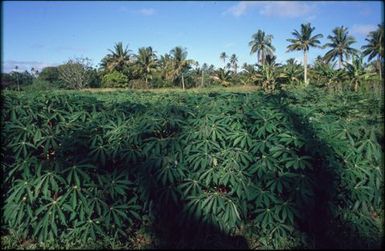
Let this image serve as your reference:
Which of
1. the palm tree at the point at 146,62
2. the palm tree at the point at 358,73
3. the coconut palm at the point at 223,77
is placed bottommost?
the palm tree at the point at 358,73

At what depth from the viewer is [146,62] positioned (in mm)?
49531

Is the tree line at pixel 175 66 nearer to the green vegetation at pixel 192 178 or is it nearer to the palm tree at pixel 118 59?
the palm tree at pixel 118 59

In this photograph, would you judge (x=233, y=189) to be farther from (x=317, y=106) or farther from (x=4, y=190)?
(x=4, y=190)

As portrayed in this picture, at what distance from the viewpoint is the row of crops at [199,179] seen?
10.4ft

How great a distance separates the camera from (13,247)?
3.21m

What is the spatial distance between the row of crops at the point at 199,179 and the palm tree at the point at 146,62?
1841 inches

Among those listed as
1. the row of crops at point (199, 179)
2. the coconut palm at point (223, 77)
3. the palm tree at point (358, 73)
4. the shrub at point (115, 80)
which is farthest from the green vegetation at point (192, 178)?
the shrub at point (115, 80)

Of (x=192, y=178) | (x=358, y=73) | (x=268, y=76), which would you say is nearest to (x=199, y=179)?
(x=192, y=178)

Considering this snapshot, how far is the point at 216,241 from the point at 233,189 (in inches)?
19.4

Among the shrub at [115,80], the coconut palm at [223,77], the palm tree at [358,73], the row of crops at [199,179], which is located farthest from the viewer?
the shrub at [115,80]

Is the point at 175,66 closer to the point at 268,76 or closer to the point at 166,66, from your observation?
the point at 166,66

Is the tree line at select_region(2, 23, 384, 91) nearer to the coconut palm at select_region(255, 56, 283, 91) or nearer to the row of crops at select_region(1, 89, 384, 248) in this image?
the coconut palm at select_region(255, 56, 283, 91)

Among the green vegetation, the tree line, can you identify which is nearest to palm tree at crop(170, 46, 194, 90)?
the tree line

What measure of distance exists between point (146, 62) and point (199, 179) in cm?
4756
